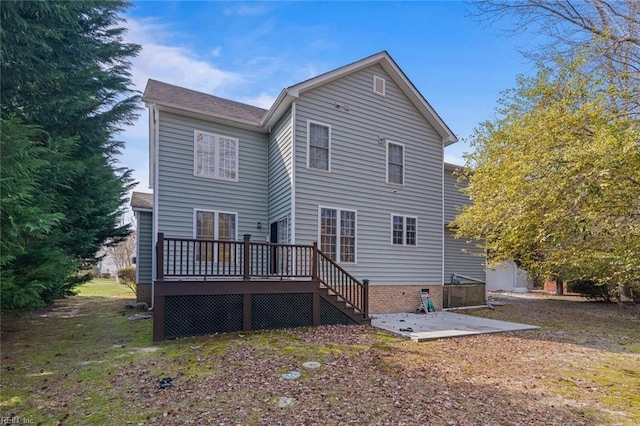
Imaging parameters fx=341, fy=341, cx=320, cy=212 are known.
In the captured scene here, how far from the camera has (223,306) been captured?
26.7 feet

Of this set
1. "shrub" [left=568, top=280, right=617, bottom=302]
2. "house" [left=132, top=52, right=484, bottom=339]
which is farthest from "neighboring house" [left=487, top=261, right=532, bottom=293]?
"house" [left=132, top=52, right=484, bottom=339]

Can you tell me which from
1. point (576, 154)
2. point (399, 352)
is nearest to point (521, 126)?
point (576, 154)

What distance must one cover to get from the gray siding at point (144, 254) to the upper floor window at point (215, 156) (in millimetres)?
3604

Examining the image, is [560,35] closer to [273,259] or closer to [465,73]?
[465,73]

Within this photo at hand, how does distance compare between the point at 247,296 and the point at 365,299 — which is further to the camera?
the point at 365,299

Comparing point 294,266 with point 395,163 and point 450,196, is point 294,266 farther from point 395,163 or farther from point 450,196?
point 450,196

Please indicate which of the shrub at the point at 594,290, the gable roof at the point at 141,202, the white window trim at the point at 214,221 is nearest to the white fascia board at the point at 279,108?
the white window trim at the point at 214,221

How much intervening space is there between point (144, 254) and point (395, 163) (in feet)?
32.3

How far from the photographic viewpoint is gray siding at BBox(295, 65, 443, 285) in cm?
1092

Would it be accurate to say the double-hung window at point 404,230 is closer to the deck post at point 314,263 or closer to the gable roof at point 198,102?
the deck post at point 314,263

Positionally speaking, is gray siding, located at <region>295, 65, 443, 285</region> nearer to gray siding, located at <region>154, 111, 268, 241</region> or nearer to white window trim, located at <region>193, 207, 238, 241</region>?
gray siding, located at <region>154, 111, 268, 241</region>

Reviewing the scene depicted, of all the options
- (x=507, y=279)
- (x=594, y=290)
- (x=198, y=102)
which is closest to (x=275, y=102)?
(x=198, y=102)

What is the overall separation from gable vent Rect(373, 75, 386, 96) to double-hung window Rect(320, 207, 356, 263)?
4581mm

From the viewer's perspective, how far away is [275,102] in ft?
35.8
